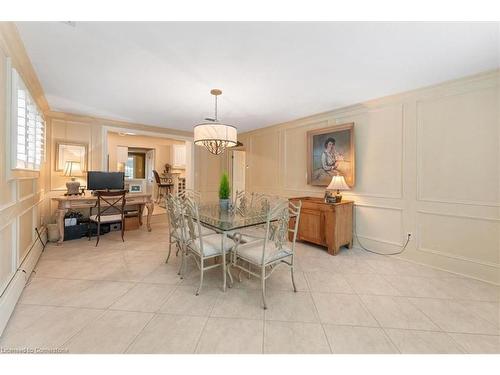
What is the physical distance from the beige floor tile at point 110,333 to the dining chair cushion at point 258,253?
94 centimetres

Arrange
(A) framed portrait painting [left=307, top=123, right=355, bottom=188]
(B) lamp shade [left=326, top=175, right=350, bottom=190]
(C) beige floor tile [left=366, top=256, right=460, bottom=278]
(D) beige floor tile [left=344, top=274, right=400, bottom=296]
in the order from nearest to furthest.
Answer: (D) beige floor tile [left=344, top=274, right=400, bottom=296], (C) beige floor tile [left=366, top=256, right=460, bottom=278], (B) lamp shade [left=326, top=175, right=350, bottom=190], (A) framed portrait painting [left=307, top=123, right=355, bottom=188]

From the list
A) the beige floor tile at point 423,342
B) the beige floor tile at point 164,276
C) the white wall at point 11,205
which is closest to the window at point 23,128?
the white wall at point 11,205

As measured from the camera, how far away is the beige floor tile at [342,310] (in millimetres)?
1702

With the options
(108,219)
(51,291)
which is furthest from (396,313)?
(108,219)

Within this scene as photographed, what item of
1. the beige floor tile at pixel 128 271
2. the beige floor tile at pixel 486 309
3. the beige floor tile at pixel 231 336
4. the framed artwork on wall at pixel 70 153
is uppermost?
the framed artwork on wall at pixel 70 153

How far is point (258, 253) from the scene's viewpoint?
6.88 ft

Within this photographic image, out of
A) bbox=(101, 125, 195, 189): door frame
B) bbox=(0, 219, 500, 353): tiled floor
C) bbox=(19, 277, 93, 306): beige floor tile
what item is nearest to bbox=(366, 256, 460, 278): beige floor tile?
bbox=(0, 219, 500, 353): tiled floor

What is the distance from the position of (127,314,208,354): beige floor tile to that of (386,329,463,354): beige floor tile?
4.65 ft

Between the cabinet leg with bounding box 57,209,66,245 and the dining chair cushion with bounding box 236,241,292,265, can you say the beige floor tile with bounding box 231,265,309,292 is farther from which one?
the cabinet leg with bounding box 57,209,66,245

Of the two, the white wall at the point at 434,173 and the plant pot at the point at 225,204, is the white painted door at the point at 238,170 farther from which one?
the plant pot at the point at 225,204

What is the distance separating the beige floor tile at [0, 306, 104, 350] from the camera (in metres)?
1.43

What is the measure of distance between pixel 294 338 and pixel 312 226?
6.98ft

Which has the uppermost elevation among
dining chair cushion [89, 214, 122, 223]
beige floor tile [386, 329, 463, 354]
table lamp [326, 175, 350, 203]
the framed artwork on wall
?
the framed artwork on wall
